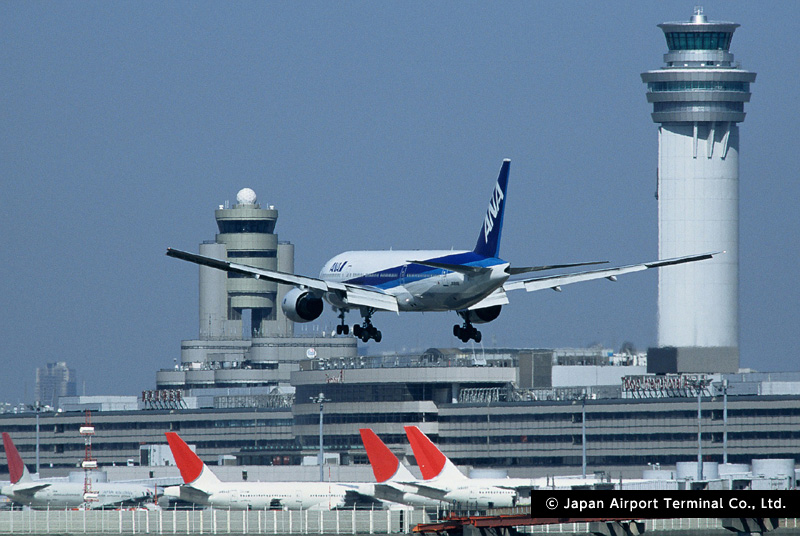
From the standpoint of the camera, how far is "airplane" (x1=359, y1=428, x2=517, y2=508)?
13050cm

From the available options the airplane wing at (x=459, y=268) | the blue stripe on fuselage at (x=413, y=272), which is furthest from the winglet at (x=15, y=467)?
the airplane wing at (x=459, y=268)

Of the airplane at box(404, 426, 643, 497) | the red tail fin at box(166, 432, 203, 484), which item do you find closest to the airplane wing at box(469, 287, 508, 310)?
the airplane at box(404, 426, 643, 497)

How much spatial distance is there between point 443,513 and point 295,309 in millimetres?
27830

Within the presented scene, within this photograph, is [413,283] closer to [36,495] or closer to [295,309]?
[295,309]

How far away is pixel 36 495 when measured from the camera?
149750 mm

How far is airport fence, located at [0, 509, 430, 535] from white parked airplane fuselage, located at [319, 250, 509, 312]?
1745 centimetres

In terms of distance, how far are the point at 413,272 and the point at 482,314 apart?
4.83m

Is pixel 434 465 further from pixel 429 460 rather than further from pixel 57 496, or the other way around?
pixel 57 496

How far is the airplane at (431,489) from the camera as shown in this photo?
13050 centimetres

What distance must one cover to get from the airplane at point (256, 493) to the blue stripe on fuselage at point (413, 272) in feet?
120

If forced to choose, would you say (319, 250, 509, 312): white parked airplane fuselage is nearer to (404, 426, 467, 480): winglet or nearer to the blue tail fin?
the blue tail fin

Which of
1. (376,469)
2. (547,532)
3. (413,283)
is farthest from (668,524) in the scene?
(376,469)

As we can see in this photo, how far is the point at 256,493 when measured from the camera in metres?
134

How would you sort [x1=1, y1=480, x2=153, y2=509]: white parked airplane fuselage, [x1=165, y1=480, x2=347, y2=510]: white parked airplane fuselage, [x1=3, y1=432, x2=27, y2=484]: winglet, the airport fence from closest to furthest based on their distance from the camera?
the airport fence, [x1=165, y1=480, x2=347, y2=510]: white parked airplane fuselage, [x1=1, y1=480, x2=153, y2=509]: white parked airplane fuselage, [x1=3, y1=432, x2=27, y2=484]: winglet
